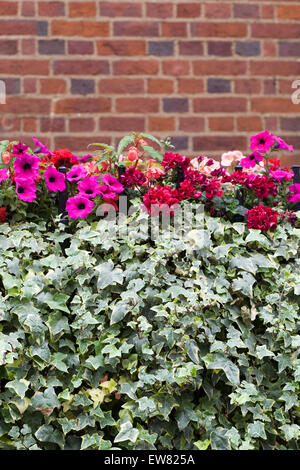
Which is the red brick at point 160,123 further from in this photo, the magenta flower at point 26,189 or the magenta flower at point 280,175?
the magenta flower at point 26,189

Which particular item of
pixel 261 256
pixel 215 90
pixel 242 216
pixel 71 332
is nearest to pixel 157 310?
pixel 71 332

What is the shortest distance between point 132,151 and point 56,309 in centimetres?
75

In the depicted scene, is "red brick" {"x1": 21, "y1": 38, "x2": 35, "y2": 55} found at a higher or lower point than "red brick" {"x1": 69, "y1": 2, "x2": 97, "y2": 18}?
lower

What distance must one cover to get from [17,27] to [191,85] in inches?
37.3

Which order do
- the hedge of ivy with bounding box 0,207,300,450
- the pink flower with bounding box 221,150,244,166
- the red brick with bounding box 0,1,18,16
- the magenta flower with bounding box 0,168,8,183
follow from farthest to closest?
1. the red brick with bounding box 0,1,18,16
2. the pink flower with bounding box 221,150,244,166
3. the magenta flower with bounding box 0,168,8,183
4. the hedge of ivy with bounding box 0,207,300,450

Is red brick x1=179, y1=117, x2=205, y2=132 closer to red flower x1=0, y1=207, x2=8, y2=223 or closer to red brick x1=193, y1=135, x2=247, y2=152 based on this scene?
red brick x1=193, y1=135, x2=247, y2=152

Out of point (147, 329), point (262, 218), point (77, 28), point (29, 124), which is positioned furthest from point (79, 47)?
point (147, 329)

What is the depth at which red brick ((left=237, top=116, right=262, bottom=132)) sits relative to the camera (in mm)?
3297

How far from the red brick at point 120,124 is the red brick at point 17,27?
590 mm

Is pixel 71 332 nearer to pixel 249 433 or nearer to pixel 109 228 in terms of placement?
pixel 109 228

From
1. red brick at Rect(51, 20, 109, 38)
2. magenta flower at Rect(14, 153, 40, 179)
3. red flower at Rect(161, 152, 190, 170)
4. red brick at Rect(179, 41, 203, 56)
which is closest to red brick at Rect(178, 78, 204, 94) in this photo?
red brick at Rect(179, 41, 203, 56)

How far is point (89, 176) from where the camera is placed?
8.04 feet

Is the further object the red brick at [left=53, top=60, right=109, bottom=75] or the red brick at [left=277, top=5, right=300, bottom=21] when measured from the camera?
the red brick at [left=277, top=5, right=300, bottom=21]

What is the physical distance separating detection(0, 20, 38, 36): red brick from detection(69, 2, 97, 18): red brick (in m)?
0.20
